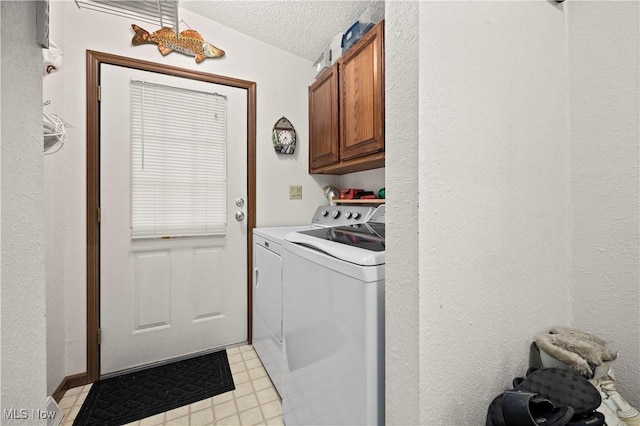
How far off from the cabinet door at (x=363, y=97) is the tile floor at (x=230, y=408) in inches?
59.6

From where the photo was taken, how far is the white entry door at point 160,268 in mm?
1680

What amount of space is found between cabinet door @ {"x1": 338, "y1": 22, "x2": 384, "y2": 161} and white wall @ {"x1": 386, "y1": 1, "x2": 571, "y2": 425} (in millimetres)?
716

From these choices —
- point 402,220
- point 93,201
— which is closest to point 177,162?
point 93,201

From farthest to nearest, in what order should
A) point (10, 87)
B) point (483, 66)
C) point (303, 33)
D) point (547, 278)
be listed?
1. point (303, 33)
2. point (547, 278)
3. point (483, 66)
4. point (10, 87)

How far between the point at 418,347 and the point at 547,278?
616 millimetres

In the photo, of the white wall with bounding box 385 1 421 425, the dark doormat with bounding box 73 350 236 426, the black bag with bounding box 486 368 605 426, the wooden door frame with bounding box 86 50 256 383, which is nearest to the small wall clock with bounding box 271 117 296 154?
the wooden door frame with bounding box 86 50 256 383

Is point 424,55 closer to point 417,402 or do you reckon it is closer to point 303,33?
point 417,402

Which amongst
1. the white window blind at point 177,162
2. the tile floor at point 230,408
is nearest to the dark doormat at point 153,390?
the tile floor at point 230,408

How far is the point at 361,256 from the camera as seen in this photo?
78 cm

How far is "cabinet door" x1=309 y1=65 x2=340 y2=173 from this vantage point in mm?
1877

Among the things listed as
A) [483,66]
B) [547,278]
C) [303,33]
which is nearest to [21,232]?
[483,66]

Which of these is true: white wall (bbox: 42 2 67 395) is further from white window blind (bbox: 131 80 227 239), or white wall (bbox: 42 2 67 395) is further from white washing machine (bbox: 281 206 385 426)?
white washing machine (bbox: 281 206 385 426)

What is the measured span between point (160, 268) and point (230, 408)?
0.98m

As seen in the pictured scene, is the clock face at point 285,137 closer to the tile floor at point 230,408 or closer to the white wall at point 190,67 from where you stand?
the white wall at point 190,67
